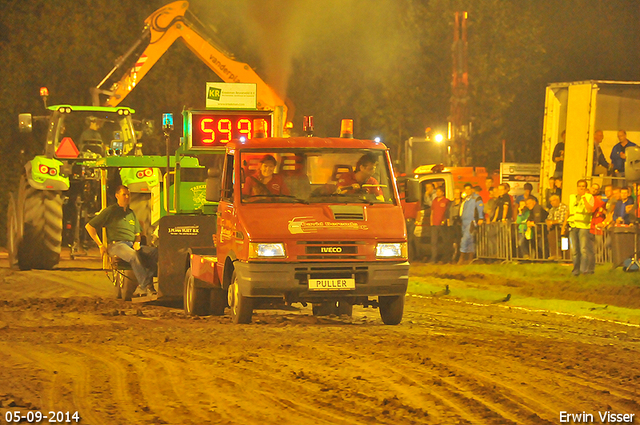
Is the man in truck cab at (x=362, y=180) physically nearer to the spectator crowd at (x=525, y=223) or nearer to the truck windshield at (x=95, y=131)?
the spectator crowd at (x=525, y=223)

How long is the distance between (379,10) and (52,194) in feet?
86.8

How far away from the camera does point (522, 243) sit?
22953 mm

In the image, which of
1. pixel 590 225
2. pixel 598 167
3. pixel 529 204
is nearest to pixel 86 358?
pixel 590 225

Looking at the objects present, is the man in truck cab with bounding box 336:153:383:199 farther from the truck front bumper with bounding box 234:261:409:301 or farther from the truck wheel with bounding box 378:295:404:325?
the truck wheel with bounding box 378:295:404:325

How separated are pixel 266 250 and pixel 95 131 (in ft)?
39.0

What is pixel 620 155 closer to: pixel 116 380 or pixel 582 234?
pixel 582 234

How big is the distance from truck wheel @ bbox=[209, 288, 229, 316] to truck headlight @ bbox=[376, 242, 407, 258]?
2.71 meters

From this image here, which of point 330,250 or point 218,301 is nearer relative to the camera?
point 330,250

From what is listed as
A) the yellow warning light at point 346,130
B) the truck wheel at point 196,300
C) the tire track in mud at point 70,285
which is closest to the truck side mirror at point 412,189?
the yellow warning light at point 346,130

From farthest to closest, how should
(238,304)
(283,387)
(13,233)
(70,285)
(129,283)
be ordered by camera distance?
(13,233), (70,285), (129,283), (238,304), (283,387)

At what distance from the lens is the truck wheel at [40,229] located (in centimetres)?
2198

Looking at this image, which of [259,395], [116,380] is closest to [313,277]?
[116,380]

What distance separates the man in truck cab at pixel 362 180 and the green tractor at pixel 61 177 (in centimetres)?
918

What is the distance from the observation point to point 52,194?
22250 mm
